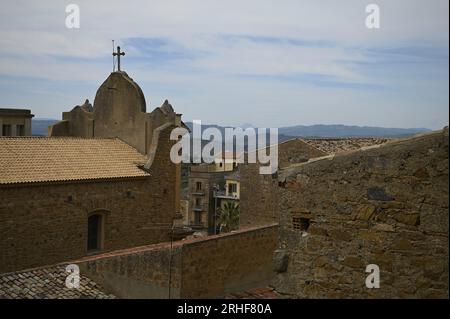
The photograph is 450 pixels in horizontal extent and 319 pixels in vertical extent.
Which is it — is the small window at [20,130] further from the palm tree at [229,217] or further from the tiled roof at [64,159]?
the palm tree at [229,217]

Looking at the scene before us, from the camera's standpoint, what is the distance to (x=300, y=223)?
22.1 feet

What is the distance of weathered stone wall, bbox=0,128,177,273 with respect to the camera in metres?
15.4

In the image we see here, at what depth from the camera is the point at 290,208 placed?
22.3ft

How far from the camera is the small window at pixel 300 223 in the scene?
6699mm

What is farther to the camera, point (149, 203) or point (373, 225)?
point (149, 203)

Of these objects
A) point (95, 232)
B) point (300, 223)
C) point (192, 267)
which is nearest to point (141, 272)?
point (192, 267)

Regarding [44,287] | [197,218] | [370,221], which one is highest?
[370,221]

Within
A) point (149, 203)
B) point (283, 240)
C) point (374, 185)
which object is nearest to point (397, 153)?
point (374, 185)

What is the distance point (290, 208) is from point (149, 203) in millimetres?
13770

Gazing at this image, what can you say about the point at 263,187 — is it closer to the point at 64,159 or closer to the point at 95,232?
the point at 95,232

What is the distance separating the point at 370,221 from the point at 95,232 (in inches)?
544

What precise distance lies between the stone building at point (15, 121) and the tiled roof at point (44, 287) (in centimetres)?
2044
